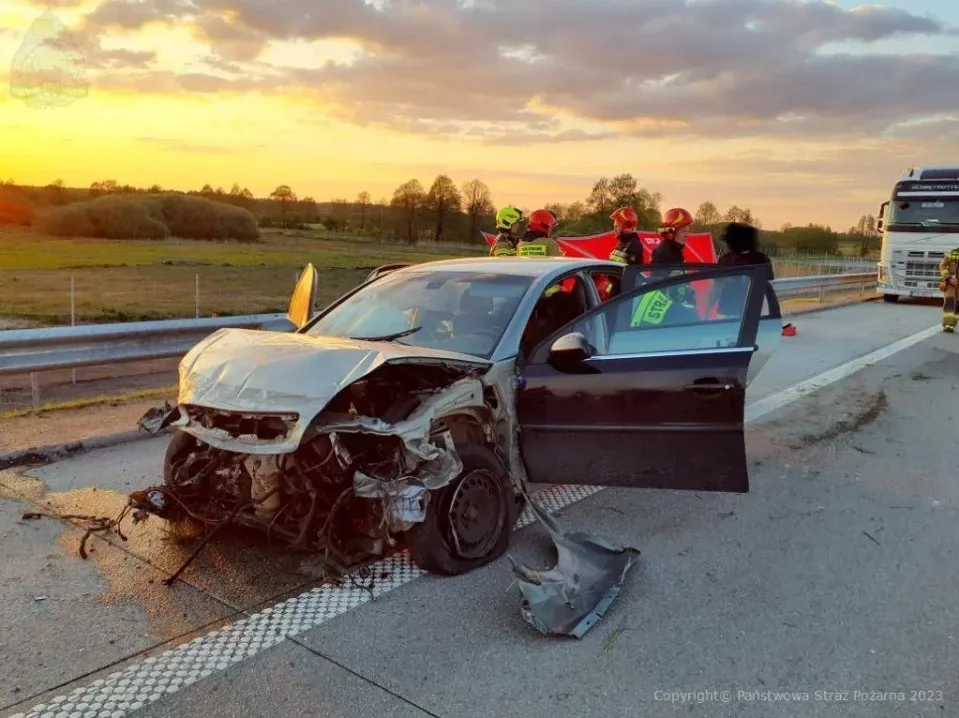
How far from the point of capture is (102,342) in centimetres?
700

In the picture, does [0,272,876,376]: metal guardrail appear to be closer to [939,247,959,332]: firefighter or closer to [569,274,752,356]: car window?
[569,274,752,356]: car window

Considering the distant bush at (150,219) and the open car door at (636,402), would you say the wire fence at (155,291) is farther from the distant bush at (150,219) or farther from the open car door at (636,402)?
the distant bush at (150,219)

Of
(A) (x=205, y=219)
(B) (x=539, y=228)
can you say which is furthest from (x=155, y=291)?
(A) (x=205, y=219)

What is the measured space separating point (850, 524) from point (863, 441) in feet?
7.59

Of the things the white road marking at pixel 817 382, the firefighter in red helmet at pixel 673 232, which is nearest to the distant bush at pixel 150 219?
the firefighter in red helmet at pixel 673 232

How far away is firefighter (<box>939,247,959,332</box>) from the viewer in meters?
14.9

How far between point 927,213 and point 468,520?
22283mm

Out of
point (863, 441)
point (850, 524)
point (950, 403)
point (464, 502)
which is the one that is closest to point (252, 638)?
point (464, 502)

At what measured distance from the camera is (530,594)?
3543 millimetres

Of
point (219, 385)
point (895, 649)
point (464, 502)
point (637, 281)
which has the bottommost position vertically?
point (895, 649)

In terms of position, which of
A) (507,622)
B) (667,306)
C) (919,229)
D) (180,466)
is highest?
(919,229)

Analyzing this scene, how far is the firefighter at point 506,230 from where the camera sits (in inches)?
356

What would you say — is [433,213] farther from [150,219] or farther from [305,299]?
[305,299]

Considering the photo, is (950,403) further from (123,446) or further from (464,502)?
(123,446)
